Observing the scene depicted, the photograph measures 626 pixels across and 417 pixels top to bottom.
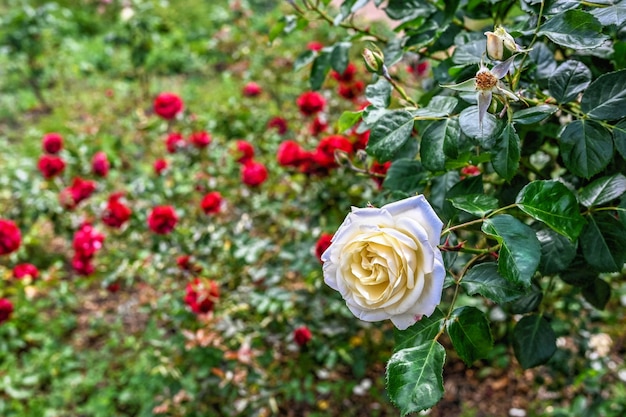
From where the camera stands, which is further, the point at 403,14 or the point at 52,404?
the point at 52,404

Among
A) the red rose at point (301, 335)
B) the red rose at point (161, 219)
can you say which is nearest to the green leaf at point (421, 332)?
the red rose at point (301, 335)

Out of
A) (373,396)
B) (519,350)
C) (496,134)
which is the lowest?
(373,396)

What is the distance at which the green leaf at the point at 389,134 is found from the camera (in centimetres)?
70

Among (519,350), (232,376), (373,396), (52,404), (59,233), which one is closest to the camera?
(519,350)

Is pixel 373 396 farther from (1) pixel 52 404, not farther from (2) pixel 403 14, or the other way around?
(2) pixel 403 14

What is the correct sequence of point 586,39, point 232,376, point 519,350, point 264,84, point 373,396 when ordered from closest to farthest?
1. point 586,39
2. point 519,350
3. point 232,376
4. point 373,396
5. point 264,84

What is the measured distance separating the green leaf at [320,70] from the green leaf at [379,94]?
0.27m

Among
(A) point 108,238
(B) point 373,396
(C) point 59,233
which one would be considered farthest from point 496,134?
(C) point 59,233

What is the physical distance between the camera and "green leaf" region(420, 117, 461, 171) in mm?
676

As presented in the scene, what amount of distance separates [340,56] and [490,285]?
22.2 inches

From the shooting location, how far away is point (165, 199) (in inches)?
75.8

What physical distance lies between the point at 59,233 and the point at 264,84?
1.23 metres

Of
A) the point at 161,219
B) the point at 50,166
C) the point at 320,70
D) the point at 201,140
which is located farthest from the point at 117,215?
the point at 320,70

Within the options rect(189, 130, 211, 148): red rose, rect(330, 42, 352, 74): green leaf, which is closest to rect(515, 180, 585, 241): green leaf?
rect(330, 42, 352, 74): green leaf
